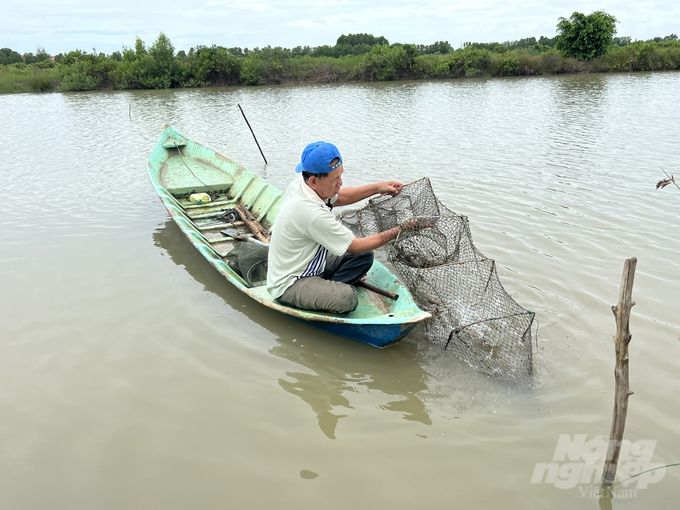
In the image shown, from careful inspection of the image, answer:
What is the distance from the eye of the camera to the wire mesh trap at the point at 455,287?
3625mm

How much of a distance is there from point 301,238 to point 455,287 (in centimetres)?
151

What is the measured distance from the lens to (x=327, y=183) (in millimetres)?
3617

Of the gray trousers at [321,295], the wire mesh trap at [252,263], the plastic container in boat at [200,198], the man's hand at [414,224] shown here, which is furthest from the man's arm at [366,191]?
the plastic container in boat at [200,198]

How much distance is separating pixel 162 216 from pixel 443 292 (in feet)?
16.4

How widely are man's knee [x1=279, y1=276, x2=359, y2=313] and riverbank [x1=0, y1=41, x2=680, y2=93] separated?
32731 mm

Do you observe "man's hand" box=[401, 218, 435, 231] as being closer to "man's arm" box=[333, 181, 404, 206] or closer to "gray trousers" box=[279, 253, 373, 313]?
"gray trousers" box=[279, 253, 373, 313]

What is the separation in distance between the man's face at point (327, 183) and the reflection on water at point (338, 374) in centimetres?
128

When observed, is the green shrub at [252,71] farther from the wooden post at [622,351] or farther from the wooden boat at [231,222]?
the wooden post at [622,351]

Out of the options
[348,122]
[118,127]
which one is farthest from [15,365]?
[118,127]

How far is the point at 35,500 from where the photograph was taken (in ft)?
8.89

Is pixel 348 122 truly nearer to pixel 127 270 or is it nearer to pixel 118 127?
pixel 118 127

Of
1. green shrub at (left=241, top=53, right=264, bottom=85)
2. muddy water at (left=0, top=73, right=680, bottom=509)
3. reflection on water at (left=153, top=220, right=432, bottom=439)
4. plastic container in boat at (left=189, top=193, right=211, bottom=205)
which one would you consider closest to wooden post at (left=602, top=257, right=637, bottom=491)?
muddy water at (left=0, top=73, right=680, bottom=509)

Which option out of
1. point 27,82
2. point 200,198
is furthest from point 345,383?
point 27,82

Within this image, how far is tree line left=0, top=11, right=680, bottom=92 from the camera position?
102ft
